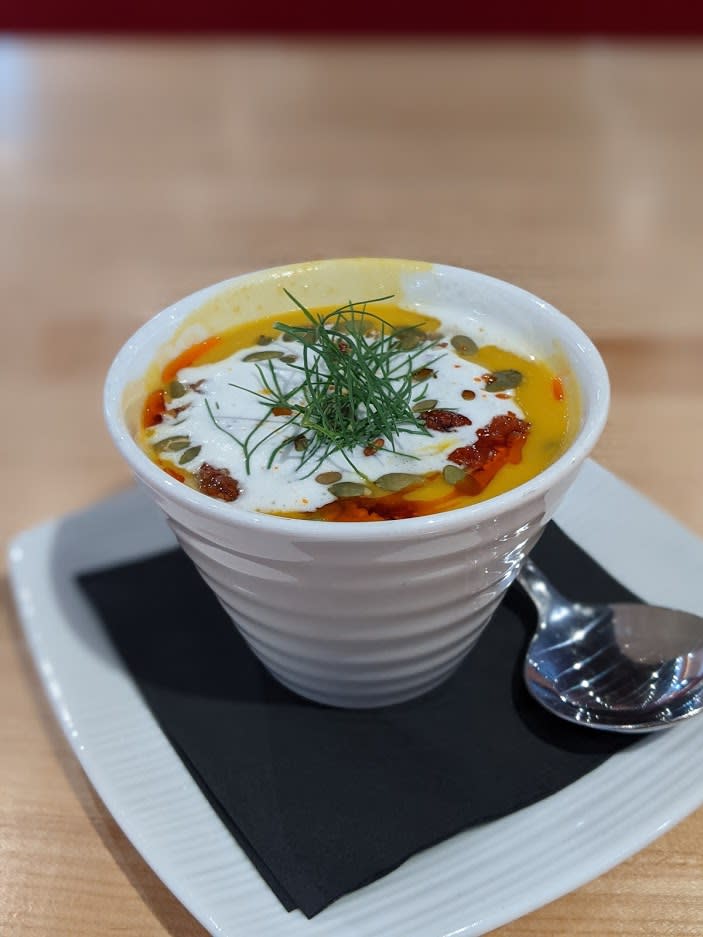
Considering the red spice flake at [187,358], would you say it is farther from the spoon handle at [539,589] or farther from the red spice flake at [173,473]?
the spoon handle at [539,589]

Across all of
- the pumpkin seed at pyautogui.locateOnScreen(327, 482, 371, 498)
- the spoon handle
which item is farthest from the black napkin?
the pumpkin seed at pyautogui.locateOnScreen(327, 482, 371, 498)

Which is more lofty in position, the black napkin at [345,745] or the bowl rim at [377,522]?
the bowl rim at [377,522]

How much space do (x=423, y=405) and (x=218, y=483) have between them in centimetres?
21

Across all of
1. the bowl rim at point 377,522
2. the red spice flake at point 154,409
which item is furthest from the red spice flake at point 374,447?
the red spice flake at point 154,409

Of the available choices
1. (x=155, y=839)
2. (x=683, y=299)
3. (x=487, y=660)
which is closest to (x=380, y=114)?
(x=683, y=299)

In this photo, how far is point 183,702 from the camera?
103 centimetres

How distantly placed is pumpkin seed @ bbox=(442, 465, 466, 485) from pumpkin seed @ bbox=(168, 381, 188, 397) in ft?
0.94

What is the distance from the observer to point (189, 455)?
93 cm

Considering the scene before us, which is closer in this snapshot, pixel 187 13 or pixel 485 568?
pixel 485 568

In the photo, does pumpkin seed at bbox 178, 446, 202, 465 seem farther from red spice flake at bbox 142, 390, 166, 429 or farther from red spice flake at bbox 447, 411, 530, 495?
red spice flake at bbox 447, 411, 530, 495

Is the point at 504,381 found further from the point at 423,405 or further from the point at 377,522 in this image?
the point at 377,522

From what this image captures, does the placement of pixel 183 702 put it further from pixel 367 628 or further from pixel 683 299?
pixel 683 299

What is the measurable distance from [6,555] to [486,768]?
68 centimetres

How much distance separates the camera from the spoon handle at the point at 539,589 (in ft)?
3.59
